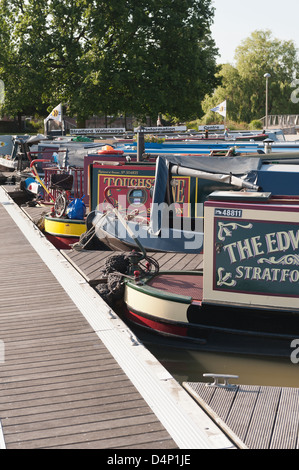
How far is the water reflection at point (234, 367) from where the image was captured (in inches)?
346

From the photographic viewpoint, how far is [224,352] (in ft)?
30.8

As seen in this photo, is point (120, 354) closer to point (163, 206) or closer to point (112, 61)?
point (163, 206)

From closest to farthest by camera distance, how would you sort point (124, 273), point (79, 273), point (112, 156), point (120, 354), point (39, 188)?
1. point (120, 354)
2. point (124, 273)
3. point (79, 273)
4. point (112, 156)
5. point (39, 188)

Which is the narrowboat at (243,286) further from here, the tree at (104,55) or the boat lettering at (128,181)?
the tree at (104,55)

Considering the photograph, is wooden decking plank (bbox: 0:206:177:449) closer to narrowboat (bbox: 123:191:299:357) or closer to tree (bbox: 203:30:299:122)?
narrowboat (bbox: 123:191:299:357)

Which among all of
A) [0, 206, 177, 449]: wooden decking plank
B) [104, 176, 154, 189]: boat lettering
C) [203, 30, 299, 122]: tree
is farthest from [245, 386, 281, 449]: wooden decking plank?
[203, 30, 299, 122]: tree

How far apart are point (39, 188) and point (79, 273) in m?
10.1

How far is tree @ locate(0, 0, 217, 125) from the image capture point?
39.2 meters

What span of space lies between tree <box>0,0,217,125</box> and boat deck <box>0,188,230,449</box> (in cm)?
3115

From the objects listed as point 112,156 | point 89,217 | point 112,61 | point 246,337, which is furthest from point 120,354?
point 112,61

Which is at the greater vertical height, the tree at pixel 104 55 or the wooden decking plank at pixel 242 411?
the tree at pixel 104 55

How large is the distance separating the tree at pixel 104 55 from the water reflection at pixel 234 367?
1217 inches

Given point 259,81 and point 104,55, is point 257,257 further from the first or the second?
point 259,81

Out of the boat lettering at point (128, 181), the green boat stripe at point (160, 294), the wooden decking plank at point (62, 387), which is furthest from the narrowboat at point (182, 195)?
the wooden decking plank at point (62, 387)
